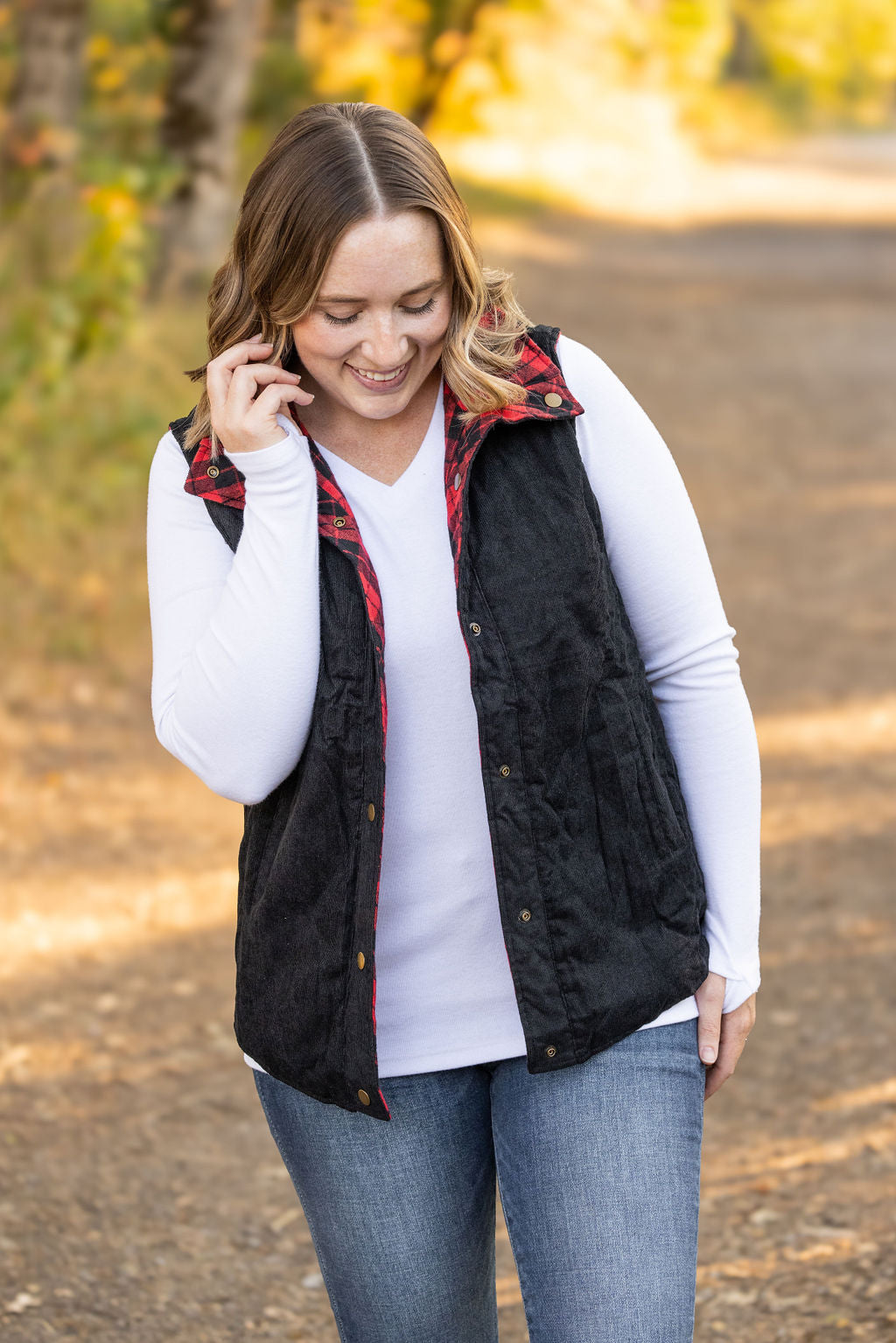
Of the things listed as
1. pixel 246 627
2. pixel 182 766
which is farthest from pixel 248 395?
pixel 182 766

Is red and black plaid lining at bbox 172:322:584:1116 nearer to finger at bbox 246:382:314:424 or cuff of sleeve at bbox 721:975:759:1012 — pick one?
finger at bbox 246:382:314:424

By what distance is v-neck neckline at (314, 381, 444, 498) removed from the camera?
1896 millimetres

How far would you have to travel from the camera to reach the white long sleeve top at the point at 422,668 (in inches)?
70.6

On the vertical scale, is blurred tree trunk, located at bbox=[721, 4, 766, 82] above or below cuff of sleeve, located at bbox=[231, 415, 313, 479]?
above

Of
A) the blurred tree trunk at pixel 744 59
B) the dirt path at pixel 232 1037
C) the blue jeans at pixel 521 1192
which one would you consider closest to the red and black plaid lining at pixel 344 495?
the blue jeans at pixel 521 1192

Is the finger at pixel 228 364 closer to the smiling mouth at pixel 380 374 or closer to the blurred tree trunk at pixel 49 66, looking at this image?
the smiling mouth at pixel 380 374

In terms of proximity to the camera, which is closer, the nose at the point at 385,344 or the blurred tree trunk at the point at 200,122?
the nose at the point at 385,344

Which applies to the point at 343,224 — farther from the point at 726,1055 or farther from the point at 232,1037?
the point at 232,1037

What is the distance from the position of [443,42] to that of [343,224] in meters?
20.9

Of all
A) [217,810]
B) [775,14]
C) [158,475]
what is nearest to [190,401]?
[217,810]

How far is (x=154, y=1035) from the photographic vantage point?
14.5ft

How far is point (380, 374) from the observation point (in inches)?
74.1

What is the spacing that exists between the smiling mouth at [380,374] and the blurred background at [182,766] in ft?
7.17

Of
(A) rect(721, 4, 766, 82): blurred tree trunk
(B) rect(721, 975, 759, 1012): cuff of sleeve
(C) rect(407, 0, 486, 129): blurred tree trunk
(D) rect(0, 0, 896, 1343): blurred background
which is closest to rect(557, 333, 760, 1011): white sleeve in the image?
(B) rect(721, 975, 759, 1012): cuff of sleeve
